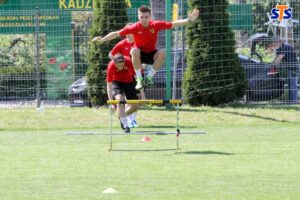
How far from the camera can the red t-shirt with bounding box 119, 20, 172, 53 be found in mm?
14141

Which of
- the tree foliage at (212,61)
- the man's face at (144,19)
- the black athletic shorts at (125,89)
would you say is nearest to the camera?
the man's face at (144,19)

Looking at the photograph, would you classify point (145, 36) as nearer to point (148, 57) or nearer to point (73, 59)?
point (148, 57)

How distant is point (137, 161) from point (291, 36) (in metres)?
10.8

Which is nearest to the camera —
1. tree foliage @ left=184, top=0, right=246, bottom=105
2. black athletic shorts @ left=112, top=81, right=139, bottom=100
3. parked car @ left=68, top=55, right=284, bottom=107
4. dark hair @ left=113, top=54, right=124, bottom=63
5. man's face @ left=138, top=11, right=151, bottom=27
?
man's face @ left=138, top=11, right=151, bottom=27

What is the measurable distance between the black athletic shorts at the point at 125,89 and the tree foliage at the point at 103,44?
4.46m

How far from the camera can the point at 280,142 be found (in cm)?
1462

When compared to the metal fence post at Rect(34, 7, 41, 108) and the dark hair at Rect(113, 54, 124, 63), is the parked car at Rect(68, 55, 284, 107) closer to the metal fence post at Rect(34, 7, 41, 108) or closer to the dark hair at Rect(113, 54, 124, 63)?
the metal fence post at Rect(34, 7, 41, 108)

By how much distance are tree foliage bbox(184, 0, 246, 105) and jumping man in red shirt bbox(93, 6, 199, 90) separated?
6.00 meters

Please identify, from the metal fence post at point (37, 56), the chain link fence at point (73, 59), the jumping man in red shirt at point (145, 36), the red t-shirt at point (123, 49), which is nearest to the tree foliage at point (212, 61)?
the chain link fence at point (73, 59)

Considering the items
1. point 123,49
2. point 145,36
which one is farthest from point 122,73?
point 145,36

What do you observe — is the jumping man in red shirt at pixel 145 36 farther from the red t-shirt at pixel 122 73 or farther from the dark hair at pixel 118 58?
the red t-shirt at pixel 122 73

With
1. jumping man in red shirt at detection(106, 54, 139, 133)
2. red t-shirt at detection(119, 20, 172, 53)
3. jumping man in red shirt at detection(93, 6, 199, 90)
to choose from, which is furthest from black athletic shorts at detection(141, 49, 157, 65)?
jumping man in red shirt at detection(106, 54, 139, 133)

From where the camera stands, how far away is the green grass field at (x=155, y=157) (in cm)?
941

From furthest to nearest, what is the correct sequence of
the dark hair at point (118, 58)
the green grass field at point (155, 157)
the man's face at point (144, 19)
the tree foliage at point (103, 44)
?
the tree foliage at point (103, 44), the dark hair at point (118, 58), the man's face at point (144, 19), the green grass field at point (155, 157)
